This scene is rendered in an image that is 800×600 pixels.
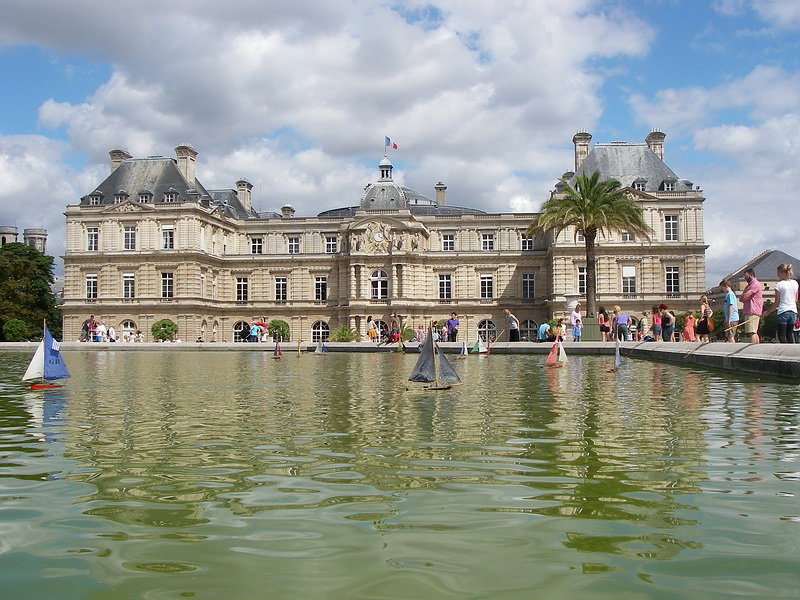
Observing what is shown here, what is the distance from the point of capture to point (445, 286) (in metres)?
64.3

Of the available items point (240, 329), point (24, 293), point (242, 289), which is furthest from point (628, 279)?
point (24, 293)

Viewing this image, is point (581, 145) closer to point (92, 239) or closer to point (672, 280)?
point (672, 280)

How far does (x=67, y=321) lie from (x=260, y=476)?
61.5m

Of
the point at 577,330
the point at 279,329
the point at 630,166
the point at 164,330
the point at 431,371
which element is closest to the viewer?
the point at 431,371

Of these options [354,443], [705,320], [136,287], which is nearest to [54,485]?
[354,443]

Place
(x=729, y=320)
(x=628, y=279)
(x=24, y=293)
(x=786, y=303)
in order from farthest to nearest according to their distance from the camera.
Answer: (x=24, y=293), (x=628, y=279), (x=729, y=320), (x=786, y=303)

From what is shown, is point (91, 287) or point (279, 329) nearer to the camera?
point (279, 329)

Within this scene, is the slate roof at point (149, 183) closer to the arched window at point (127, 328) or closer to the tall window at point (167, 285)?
the tall window at point (167, 285)

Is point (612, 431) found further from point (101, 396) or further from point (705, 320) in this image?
point (705, 320)

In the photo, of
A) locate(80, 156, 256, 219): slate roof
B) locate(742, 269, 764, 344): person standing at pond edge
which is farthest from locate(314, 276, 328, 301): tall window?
locate(742, 269, 764, 344): person standing at pond edge

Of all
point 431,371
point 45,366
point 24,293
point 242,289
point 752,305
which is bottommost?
point 431,371

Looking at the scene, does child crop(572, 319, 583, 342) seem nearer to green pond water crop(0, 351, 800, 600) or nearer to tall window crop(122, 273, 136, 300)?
green pond water crop(0, 351, 800, 600)

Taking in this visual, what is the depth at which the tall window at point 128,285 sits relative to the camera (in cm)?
6159

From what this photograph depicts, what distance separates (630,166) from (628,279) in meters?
9.20
